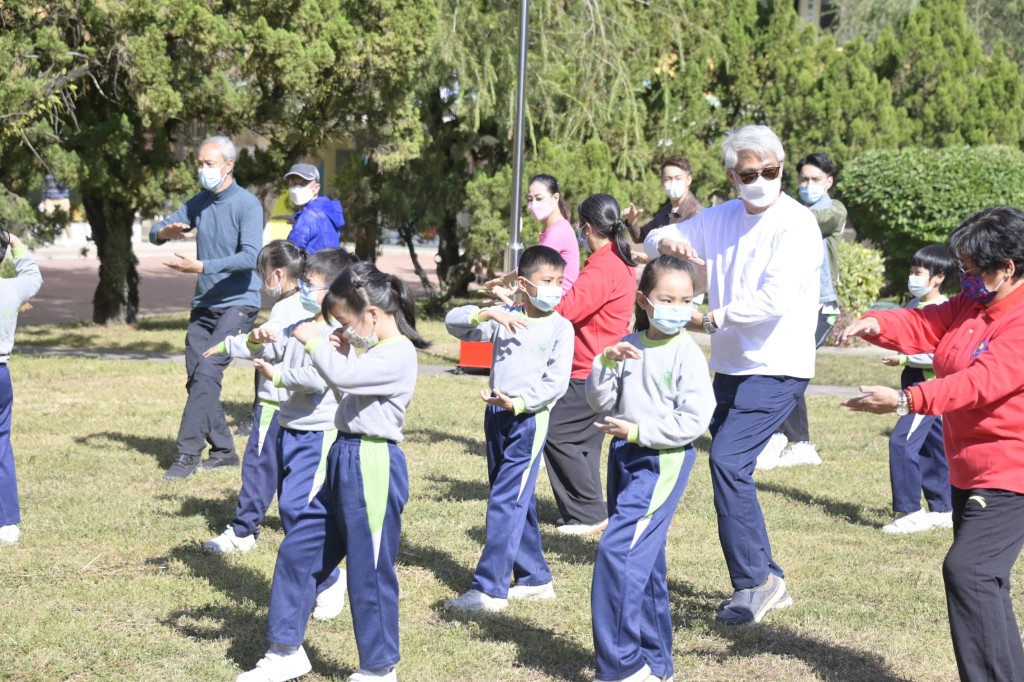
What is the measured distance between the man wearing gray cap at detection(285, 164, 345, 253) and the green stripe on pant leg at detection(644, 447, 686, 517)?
3.66 metres

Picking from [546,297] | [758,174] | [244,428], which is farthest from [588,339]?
[244,428]

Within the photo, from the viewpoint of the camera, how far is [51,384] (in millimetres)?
11430

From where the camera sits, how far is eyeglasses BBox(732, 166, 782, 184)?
4.91 m

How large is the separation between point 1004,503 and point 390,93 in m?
12.6

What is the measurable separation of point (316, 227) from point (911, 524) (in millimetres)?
3851

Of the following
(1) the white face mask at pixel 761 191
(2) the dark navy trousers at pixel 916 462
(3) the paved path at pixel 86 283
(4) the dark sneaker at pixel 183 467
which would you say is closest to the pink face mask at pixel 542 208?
(1) the white face mask at pixel 761 191

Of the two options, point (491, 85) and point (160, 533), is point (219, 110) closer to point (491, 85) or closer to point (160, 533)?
point (491, 85)

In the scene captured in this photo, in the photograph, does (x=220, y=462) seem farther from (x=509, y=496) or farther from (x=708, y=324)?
(x=708, y=324)

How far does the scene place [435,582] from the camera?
5.59 meters

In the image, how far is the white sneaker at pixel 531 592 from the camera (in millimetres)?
5328

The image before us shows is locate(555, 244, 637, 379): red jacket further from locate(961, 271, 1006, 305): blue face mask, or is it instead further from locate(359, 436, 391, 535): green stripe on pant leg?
locate(961, 271, 1006, 305): blue face mask

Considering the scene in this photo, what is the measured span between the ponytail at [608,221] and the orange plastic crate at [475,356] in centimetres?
629

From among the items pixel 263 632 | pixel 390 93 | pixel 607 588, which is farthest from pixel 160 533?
pixel 390 93

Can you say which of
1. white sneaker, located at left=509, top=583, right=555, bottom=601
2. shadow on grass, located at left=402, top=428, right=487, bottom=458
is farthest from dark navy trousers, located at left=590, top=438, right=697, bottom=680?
shadow on grass, located at left=402, top=428, right=487, bottom=458
